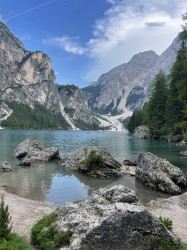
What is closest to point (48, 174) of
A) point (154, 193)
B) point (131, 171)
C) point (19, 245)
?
point (131, 171)

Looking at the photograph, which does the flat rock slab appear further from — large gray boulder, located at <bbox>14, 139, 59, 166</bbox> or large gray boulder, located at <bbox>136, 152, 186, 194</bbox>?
large gray boulder, located at <bbox>14, 139, 59, 166</bbox>

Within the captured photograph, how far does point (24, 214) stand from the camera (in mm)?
13781

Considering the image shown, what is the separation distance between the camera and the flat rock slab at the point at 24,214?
11289 millimetres

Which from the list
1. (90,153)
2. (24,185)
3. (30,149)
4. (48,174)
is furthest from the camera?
(30,149)

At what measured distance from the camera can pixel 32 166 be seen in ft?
115

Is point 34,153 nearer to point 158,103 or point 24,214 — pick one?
point 24,214

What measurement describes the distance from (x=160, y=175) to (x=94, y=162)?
10.9 m

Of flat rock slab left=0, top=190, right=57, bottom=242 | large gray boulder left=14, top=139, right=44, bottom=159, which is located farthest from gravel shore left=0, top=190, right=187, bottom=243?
large gray boulder left=14, top=139, right=44, bottom=159

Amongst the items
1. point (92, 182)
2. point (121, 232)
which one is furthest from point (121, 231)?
point (92, 182)

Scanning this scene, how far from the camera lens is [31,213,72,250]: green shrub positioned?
30.2 feet

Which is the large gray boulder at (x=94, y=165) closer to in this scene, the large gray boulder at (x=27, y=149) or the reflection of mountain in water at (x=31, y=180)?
the reflection of mountain in water at (x=31, y=180)

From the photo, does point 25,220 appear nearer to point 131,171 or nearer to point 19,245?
point 19,245

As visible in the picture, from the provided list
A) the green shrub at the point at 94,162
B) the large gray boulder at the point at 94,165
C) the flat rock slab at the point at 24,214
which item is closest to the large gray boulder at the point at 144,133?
the large gray boulder at the point at 94,165

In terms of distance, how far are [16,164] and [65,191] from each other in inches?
715
